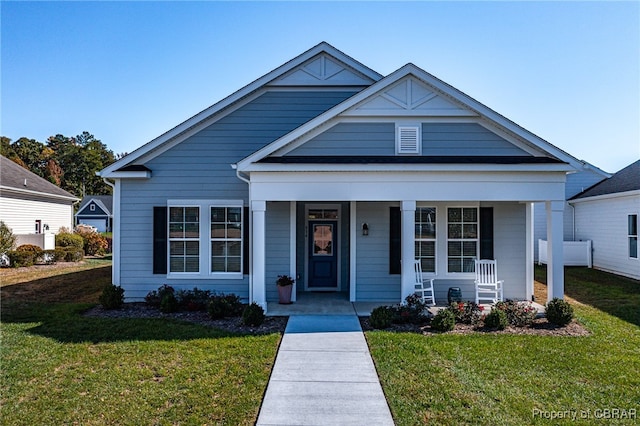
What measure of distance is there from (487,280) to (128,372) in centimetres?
787

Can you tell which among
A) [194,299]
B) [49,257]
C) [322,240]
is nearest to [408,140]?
[322,240]

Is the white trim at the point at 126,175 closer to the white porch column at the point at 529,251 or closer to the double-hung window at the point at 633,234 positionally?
the white porch column at the point at 529,251

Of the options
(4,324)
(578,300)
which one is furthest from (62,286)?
(578,300)

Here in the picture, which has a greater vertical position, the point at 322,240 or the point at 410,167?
the point at 410,167

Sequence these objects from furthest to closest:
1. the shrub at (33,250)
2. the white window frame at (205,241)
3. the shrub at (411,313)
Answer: the shrub at (33,250) < the white window frame at (205,241) < the shrub at (411,313)

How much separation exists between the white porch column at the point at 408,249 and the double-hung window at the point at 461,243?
192 cm

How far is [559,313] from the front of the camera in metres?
7.28

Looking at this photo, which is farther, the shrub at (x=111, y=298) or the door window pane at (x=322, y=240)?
the door window pane at (x=322, y=240)

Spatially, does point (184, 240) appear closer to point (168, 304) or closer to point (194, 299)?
point (194, 299)

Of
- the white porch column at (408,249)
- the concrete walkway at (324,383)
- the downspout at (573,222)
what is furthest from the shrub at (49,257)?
the downspout at (573,222)

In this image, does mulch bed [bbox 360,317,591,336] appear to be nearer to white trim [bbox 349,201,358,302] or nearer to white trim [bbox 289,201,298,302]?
white trim [bbox 349,201,358,302]

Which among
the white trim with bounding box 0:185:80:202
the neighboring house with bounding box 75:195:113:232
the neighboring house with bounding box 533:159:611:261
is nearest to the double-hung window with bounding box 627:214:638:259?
the neighboring house with bounding box 533:159:611:261

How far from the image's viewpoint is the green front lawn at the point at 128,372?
4.20 metres

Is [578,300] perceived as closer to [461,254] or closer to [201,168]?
[461,254]
